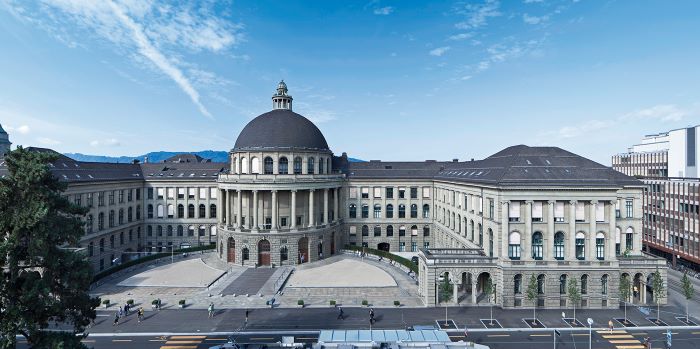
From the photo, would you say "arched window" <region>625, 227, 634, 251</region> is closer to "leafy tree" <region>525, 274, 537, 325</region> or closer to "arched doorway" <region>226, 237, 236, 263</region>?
"leafy tree" <region>525, 274, 537, 325</region>

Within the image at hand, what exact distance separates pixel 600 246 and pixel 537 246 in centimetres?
924

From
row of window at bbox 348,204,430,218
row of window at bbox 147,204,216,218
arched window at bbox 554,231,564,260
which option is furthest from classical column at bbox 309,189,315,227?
arched window at bbox 554,231,564,260

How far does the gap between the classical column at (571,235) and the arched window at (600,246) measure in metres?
3.79

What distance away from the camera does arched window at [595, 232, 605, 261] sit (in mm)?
50469

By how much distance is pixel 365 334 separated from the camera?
28953mm

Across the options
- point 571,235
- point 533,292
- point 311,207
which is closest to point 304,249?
point 311,207

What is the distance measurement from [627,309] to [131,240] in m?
96.6

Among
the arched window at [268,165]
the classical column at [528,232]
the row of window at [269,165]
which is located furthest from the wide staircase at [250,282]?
the classical column at [528,232]

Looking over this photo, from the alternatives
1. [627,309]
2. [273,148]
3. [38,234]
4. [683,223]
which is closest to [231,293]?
[273,148]

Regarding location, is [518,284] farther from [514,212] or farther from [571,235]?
[514,212]

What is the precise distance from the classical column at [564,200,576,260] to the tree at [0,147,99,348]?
54902 mm

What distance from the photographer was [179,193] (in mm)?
89438

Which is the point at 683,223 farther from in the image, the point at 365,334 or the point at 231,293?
the point at 231,293

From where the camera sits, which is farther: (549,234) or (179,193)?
(179,193)
